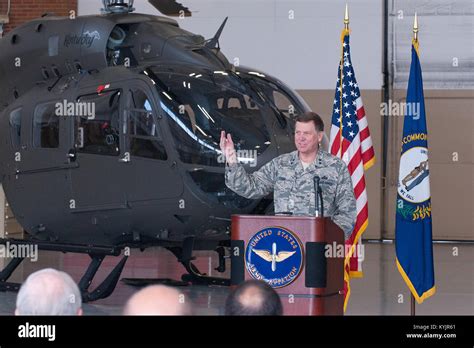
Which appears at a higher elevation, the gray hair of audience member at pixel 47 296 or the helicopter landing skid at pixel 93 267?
the gray hair of audience member at pixel 47 296

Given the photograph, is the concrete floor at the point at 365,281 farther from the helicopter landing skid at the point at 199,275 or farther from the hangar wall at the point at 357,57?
the hangar wall at the point at 357,57

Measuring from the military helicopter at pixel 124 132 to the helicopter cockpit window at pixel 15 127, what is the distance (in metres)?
0.01

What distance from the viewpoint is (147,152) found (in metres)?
8.65

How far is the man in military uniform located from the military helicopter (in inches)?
100

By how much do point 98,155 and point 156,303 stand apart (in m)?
6.35

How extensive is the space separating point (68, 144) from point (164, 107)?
124 cm

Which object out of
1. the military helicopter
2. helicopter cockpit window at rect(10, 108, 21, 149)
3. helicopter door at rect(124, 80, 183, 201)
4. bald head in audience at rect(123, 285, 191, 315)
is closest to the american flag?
the military helicopter

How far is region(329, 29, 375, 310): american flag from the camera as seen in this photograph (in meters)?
9.09

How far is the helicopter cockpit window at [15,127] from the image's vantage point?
9844mm

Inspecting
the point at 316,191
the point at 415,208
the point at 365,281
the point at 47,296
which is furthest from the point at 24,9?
the point at 47,296

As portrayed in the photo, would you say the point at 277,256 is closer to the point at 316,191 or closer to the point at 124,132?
the point at 316,191

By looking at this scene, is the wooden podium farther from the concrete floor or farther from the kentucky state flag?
the concrete floor

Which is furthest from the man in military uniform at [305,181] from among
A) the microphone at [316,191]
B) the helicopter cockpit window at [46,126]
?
the helicopter cockpit window at [46,126]
